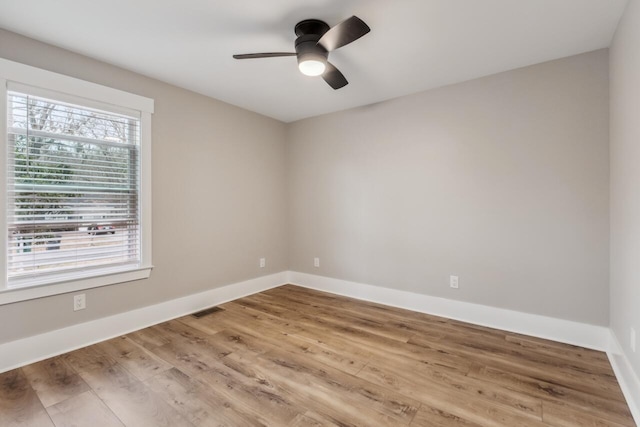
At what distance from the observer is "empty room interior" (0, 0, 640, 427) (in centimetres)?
183

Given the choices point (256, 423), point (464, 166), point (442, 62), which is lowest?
point (256, 423)

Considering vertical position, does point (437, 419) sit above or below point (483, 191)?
below

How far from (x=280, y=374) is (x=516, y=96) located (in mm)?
3090

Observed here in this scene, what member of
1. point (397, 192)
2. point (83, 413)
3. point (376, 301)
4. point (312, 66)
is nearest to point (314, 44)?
point (312, 66)

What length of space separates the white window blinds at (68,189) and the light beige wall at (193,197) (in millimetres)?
213

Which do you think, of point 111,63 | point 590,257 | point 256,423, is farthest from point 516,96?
point 111,63

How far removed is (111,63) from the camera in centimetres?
261

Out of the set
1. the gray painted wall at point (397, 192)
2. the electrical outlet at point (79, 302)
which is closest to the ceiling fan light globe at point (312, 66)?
the gray painted wall at point (397, 192)

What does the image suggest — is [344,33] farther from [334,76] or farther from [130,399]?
[130,399]

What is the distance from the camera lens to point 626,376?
1.83 meters

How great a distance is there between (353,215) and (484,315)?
1.78 metres

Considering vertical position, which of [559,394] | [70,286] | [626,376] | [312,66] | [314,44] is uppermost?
[314,44]

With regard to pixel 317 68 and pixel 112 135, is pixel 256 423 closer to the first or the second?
pixel 317 68

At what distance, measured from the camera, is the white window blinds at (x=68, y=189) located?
7.11ft
